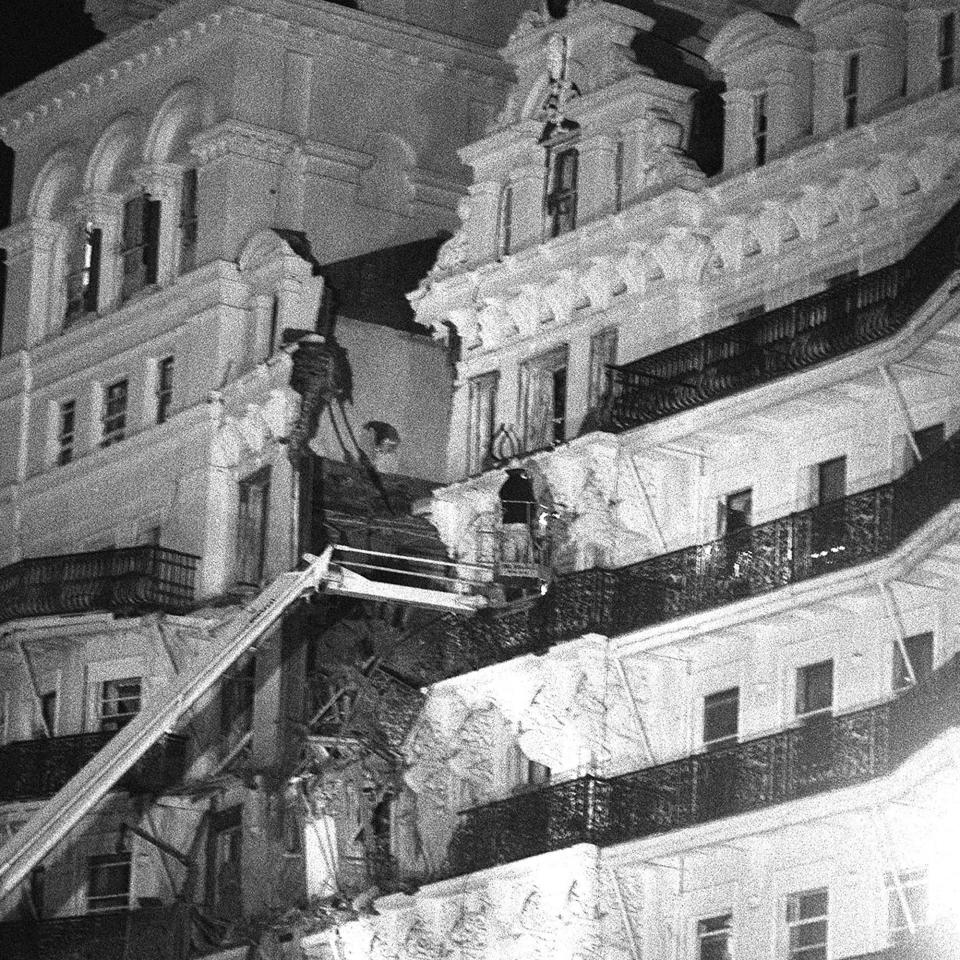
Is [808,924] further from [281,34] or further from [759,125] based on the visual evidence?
[281,34]

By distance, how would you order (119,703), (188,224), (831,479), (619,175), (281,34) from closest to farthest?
(831,479), (619,175), (119,703), (281,34), (188,224)

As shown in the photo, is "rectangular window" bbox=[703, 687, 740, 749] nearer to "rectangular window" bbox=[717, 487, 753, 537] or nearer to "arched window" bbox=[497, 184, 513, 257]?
"rectangular window" bbox=[717, 487, 753, 537]

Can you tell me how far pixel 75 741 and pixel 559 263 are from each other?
45.1 feet

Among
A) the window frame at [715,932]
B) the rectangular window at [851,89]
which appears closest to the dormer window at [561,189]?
the rectangular window at [851,89]

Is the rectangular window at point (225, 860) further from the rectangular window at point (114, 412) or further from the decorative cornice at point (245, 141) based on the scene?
the decorative cornice at point (245, 141)

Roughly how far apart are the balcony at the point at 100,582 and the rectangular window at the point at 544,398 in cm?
892

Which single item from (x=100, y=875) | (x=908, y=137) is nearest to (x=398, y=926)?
(x=100, y=875)

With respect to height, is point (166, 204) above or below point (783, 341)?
above

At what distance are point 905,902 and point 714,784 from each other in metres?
4.66

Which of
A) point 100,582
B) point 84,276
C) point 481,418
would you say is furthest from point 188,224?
point 481,418

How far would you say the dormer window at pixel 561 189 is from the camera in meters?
88.1

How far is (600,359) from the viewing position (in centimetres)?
8656

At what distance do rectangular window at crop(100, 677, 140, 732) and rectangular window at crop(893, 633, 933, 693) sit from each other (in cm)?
2069

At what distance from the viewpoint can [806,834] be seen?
3091 inches
